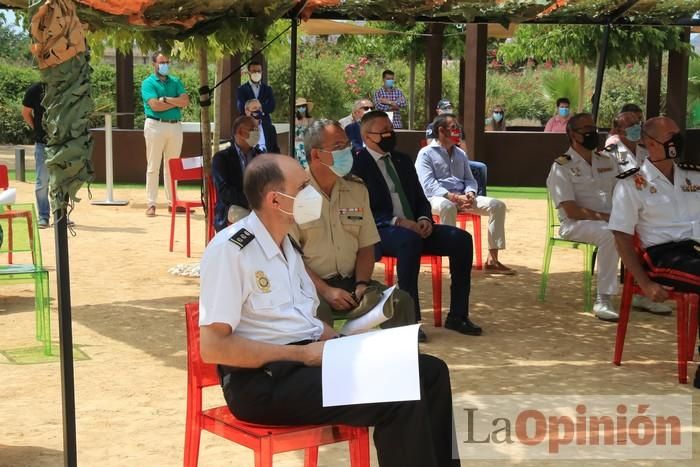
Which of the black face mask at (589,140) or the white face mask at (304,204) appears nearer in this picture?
the white face mask at (304,204)

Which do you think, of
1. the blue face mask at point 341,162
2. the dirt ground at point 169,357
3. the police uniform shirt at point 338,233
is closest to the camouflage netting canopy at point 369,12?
the blue face mask at point 341,162

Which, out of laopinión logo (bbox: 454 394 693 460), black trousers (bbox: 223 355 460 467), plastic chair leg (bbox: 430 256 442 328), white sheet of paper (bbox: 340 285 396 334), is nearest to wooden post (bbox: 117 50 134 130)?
plastic chair leg (bbox: 430 256 442 328)

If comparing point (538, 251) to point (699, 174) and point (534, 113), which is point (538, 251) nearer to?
point (699, 174)

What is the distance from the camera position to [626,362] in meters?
6.57

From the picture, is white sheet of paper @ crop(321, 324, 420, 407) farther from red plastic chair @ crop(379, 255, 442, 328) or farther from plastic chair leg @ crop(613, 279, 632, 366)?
red plastic chair @ crop(379, 255, 442, 328)

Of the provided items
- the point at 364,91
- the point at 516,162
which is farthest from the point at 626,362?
the point at 364,91

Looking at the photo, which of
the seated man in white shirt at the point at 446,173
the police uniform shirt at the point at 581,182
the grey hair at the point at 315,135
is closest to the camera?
the grey hair at the point at 315,135

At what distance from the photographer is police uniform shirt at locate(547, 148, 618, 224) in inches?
315

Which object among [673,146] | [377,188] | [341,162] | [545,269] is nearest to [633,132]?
[545,269]

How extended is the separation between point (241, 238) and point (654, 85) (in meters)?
16.8

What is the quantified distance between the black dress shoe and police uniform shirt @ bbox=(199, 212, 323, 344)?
3.29 metres

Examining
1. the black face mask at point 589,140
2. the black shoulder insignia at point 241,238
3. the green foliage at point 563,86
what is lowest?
the black shoulder insignia at point 241,238

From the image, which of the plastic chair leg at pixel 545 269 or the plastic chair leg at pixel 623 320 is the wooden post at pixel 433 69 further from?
the plastic chair leg at pixel 623 320

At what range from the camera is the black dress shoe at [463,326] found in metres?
7.25
